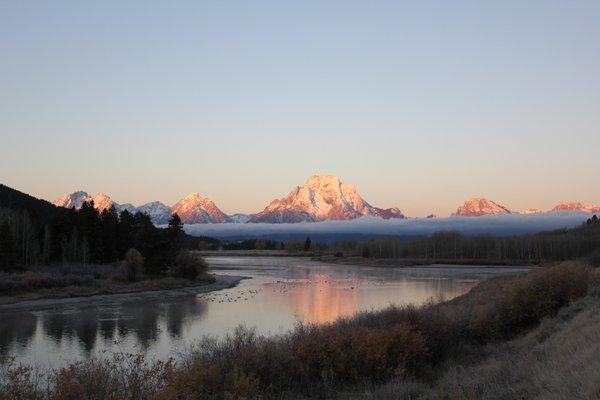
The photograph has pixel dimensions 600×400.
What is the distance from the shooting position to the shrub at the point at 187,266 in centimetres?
7269

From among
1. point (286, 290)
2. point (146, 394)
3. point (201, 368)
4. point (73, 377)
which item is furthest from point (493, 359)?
point (286, 290)

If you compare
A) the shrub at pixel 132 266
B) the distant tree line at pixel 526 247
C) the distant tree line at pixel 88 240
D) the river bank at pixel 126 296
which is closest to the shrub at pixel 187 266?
the distant tree line at pixel 88 240

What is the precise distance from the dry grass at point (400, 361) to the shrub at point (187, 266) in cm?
5508

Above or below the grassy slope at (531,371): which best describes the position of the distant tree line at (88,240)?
above

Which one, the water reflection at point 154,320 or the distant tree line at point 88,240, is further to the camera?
the distant tree line at point 88,240

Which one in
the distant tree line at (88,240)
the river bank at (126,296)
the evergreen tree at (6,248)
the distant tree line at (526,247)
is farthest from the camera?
the distant tree line at (526,247)

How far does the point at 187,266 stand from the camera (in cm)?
7288

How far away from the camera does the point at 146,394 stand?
11430 millimetres

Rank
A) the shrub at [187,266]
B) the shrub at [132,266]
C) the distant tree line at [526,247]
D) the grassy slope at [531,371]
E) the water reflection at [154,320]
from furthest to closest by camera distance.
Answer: the distant tree line at [526,247] → the shrub at [187,266] → the shrub at [132,266] → the water reflection at [154,320] → the grassy slope at [531,371]

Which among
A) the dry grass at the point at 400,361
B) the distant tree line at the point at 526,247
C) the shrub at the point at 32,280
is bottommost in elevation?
the distant tree line at the point at 526,247

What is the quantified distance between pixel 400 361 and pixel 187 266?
60.5 m

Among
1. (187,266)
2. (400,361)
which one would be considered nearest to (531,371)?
Result: (400,361)

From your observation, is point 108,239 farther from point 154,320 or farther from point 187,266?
point 154,320

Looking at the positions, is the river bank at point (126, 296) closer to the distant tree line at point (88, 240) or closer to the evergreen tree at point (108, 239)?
the distant tree line at point (88, 240)
